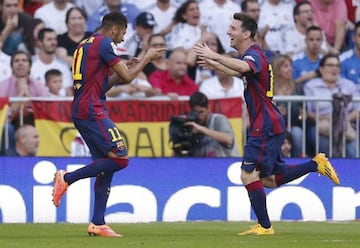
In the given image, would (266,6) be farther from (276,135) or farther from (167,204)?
(276,135)

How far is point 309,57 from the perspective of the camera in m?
19.2

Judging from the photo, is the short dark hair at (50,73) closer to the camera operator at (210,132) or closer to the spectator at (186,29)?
the spectator at (186,29)

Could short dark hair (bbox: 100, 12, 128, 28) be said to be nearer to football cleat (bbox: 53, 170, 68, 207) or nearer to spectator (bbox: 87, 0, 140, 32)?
football cleat (bbox: 53, 170, 68, 207)

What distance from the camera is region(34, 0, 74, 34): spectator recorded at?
18734 millimetres

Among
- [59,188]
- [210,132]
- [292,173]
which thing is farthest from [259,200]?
[210,132]

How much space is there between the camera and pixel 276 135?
13.0m

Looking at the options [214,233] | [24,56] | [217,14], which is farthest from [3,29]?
[214,233]

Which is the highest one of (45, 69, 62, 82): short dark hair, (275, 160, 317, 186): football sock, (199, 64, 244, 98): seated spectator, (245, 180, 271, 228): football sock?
(45, 69, 62, 82): short dark hair

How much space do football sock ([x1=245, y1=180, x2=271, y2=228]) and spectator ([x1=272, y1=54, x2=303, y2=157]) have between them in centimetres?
474

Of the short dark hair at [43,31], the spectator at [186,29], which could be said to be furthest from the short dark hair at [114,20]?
the spectator at [186,29]

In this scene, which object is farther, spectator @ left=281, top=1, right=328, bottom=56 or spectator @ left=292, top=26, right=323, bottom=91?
spectator @ left=281, top=1, right=328, bottom=56

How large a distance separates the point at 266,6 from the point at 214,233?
6.82 meters

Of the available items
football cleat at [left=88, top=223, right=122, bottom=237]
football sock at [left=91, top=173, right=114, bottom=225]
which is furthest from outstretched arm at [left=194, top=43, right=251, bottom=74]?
football cleat at [left=88, top=223, right=122, bottom=237]

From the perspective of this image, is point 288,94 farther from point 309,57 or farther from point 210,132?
point 210,132
